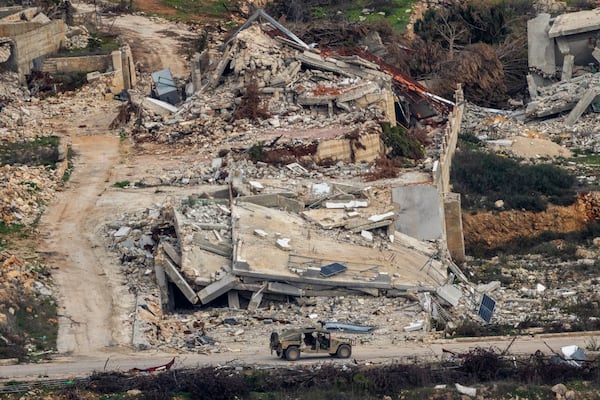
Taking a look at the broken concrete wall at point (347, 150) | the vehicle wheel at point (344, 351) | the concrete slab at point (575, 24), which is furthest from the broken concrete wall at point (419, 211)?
the concrete slab at point (575, 24)

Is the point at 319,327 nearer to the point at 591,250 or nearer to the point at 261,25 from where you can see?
the point at 591,250

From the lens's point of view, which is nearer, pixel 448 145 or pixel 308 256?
pixel 308 256

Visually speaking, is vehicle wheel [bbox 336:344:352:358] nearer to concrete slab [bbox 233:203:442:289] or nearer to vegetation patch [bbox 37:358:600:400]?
vegetation patch [bbox 37:358:600:400]

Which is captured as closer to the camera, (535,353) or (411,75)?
(535,353)

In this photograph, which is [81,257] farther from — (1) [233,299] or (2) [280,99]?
(2) [280,99]

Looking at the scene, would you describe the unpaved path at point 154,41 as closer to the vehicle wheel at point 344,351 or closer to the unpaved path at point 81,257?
the unpaved path at point 81,257

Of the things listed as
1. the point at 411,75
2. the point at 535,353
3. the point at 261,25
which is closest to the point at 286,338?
the point at 535,353

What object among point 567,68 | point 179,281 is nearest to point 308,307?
point 179,281

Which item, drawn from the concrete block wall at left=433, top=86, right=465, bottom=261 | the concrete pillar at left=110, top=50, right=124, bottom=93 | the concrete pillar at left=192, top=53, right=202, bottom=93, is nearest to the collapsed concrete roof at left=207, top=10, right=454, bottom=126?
the concrete pillar at left=192, top=53, right=202, bottom=93
